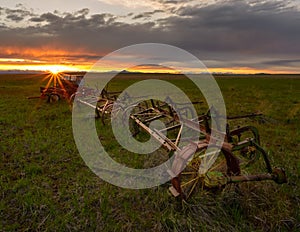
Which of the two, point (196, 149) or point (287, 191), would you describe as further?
point (287, 191)

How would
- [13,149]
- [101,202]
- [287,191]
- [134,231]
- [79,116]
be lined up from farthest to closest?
[79,116]
[13,149]
[287,191]
[101,202]
[134,231]

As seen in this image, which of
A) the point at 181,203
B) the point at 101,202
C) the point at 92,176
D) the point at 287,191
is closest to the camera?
the point at 181,203

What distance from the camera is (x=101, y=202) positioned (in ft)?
14.5

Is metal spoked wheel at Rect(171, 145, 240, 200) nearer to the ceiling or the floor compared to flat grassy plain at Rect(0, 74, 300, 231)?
nearer to the ceiling

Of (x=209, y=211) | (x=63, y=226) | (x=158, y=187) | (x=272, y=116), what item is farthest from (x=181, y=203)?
(x=272, y=116)

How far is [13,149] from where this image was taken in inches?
279

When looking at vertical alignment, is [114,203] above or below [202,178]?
below

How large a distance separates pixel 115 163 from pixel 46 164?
1.65 metres

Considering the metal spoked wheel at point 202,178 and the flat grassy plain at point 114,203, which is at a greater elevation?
the metal spoked wheel at point 202,178

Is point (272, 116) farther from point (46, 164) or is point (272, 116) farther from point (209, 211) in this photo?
point (46, 164)

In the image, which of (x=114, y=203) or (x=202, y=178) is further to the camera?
(x=114, y=203)

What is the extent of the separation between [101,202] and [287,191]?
346 centimetres

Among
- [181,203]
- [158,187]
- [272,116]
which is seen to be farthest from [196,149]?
[272,116]

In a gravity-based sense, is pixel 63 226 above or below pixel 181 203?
below
